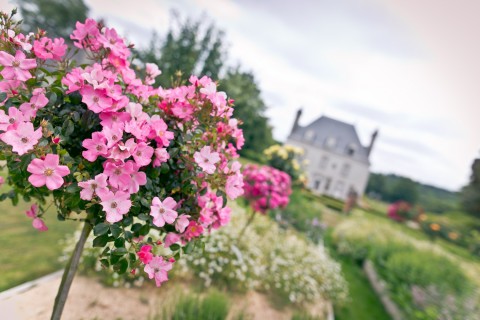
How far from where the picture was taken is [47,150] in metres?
1.15

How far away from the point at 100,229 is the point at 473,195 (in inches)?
1197

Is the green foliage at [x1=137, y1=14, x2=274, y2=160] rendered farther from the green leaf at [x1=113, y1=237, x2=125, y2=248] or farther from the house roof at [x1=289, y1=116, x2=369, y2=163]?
the green leaf at [x1=113, y1=237, x2=125, y2=248]

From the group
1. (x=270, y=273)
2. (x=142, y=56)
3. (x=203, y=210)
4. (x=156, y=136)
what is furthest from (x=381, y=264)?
(x=142, y=56)

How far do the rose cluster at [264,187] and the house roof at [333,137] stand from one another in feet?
95.7

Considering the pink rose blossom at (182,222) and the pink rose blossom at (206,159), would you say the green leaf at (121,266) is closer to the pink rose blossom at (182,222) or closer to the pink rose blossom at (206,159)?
the pink rose blossom at (182,222)

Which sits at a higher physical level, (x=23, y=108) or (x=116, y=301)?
(x=23, y=108)

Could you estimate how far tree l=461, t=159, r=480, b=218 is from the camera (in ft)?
78.0

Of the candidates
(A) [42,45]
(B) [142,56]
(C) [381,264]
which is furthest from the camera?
(B) [142,56]

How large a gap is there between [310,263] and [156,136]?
4826 mm

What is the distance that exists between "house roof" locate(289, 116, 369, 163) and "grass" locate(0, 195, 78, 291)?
30.2m

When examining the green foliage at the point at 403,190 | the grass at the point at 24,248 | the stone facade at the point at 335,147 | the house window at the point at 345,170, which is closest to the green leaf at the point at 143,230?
the grass at the point at 24,248

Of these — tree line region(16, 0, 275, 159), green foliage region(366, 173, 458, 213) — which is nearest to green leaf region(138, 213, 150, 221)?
tree line region(16, 0, 275, 159)

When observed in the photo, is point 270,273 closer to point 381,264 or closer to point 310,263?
point 310,263

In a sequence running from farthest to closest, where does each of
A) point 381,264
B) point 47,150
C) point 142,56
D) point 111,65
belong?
point 142,56 → point 381,264 → point 111,65 → point 47,150
